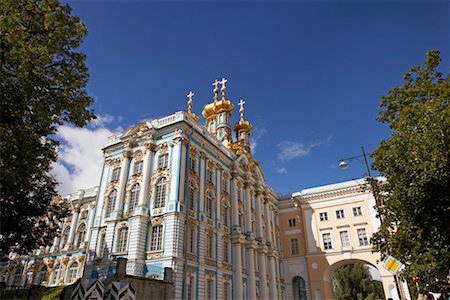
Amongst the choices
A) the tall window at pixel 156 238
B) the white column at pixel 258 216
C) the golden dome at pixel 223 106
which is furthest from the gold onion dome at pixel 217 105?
the tall window at pixel 156 238

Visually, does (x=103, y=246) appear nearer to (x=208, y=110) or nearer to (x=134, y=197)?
(x=134, y=197)

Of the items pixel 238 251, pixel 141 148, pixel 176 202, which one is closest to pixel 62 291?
pixel 176 202

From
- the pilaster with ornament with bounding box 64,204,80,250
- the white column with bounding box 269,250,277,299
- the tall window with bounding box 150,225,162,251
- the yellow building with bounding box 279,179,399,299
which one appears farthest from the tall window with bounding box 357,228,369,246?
the pilaster with ornament with bounding box 64,204,80,250

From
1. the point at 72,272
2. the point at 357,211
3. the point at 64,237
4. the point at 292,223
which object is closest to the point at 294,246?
the point at 292,223

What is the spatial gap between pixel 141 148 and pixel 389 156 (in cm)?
2023

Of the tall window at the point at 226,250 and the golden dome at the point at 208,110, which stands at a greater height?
the golden dome at the point at 208,110

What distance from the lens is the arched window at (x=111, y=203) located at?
2633cm

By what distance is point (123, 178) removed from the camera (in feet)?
86.9

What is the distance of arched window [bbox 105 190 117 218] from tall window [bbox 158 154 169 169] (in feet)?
16.2

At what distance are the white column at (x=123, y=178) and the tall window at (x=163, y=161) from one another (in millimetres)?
3222

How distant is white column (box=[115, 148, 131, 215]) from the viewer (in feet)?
83.1

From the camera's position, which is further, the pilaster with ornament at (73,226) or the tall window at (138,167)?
the pilaster with ornament at (73,226)

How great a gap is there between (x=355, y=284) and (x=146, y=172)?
116 feet

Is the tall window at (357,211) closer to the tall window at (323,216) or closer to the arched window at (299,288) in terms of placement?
the tall window at (323,216)
